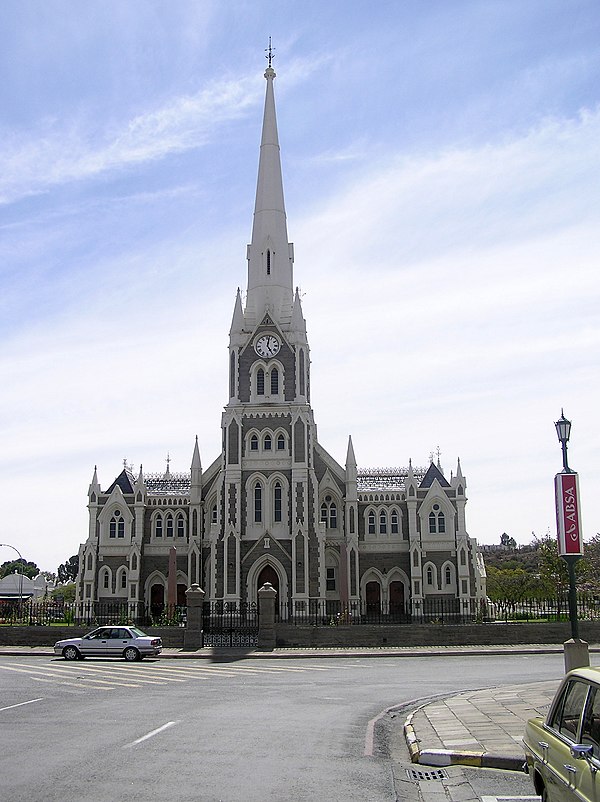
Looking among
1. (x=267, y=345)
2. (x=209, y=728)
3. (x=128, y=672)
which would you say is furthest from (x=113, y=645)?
(x=267, y=345)

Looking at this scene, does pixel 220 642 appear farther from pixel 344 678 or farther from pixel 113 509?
pixel 113 509

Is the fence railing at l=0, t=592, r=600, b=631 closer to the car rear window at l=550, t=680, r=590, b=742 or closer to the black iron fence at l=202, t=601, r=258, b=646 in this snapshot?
the black iron fence at l=202, t=601, r=258, b=646

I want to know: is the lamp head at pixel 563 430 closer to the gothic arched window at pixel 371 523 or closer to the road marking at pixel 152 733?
the road marking at pixel 152 733

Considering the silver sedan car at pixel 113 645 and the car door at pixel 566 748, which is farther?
the silver sedan car at pixel 113 645

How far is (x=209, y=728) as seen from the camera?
1408 centimetres

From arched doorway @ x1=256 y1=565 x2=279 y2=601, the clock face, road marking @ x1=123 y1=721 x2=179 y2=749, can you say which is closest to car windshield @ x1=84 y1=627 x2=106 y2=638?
road marking @ x1=123 y1=721 x2=179 y2=749

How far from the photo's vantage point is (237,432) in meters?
52.9

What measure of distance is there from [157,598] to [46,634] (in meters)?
21.0

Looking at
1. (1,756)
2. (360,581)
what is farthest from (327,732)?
(360,581)

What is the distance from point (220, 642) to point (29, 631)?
849cm

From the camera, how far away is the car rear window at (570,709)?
22.5ft

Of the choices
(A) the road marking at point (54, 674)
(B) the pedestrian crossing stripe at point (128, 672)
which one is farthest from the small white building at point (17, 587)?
(A) the road marking at point (54, 674)

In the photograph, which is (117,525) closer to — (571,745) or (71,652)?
(71,652)

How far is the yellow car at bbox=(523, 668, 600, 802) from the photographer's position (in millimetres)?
6293
